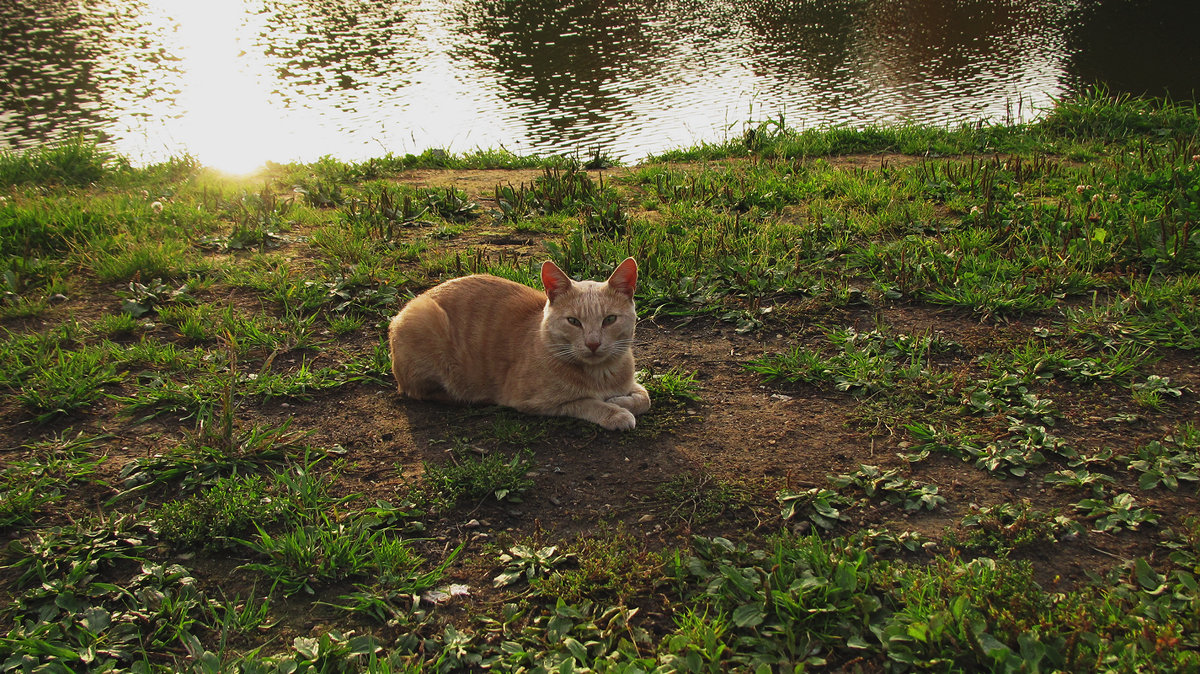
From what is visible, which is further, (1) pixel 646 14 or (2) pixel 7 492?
(1) pixel 646 14

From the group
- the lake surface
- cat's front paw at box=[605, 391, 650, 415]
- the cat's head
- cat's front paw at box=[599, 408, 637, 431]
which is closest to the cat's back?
the cat's head

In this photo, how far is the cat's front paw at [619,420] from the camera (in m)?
3.74

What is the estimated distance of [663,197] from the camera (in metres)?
6.93

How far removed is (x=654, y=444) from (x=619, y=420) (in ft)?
0.72

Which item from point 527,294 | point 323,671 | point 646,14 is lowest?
point 323,671

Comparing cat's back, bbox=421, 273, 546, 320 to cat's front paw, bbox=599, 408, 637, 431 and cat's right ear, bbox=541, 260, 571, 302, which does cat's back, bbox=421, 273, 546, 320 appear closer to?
cat's right ear, bbox=541, 260, 571, 302

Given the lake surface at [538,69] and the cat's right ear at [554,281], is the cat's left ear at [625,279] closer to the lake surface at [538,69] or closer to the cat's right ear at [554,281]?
the cat's right ear at [554,281]

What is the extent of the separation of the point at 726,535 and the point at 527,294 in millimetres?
1977

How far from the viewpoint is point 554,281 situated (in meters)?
3.92

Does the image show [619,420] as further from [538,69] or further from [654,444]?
[538,69]

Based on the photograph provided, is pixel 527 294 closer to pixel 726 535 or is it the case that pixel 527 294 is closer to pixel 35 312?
pixel 726 535

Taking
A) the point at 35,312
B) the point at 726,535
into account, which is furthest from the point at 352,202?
the point at 726,535

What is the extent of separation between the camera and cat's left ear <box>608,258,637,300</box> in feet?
12.8

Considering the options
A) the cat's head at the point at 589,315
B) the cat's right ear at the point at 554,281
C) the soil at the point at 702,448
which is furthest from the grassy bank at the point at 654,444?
the cat's right ear at the point at 554,281
